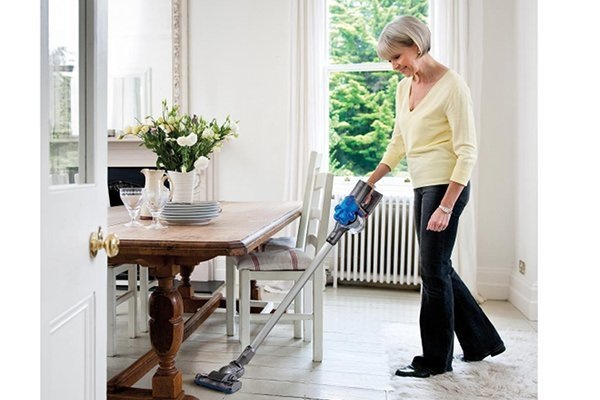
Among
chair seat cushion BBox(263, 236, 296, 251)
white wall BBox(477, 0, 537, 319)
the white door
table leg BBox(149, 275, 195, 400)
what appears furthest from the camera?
white wall BBox(477, 0, 537, 319)

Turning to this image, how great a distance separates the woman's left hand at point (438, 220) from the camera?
6.53ft

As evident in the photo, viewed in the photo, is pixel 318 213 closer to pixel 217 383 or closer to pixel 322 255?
pixel 322 255

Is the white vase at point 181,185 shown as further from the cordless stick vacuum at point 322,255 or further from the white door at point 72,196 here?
the white door at point 72,196

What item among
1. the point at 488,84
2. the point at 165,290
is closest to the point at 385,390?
the point at 165,290

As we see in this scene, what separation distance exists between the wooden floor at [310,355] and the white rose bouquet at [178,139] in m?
1.00

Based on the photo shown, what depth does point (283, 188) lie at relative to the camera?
4.07 meters

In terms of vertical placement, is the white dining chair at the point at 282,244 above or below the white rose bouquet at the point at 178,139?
below

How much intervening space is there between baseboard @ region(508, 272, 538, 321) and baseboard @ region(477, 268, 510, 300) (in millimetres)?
62

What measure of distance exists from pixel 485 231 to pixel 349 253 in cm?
109

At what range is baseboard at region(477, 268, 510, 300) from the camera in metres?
3.67

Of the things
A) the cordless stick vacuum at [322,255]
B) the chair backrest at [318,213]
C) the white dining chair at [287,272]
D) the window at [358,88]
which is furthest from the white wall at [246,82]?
the cordless stick vacuum at [322,255]

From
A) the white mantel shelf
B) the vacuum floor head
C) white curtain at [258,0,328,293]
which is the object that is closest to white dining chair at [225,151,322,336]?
the vacuum floor head

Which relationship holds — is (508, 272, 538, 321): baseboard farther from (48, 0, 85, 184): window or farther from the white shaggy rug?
(48, 0, 85, 184): window
